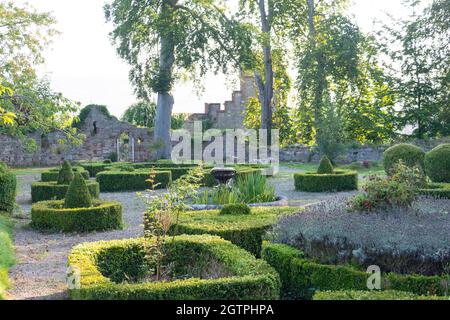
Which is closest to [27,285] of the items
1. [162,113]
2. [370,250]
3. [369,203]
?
[370,250]

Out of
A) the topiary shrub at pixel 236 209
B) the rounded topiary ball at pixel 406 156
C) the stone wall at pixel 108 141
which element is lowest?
the topiary shrub at pixel 236 209

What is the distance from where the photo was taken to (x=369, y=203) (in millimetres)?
7309

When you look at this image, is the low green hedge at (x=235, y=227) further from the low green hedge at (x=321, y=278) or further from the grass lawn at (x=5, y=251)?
the grass lawn at (x=5, y=251)

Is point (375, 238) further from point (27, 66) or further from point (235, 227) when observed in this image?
point (27, 66)

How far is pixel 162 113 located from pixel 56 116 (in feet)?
44.5

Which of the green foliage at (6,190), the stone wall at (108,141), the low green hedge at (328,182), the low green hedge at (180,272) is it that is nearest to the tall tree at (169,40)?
the stone wall at (108,141)

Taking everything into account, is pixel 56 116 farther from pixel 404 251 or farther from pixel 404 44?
pixel 404 44

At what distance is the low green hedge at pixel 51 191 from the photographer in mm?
13070

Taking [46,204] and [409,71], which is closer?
[46,204]

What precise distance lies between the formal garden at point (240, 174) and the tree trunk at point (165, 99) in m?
0.08

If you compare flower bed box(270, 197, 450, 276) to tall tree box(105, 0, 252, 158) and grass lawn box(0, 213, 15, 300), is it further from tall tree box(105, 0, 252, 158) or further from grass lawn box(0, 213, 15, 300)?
tall tree box(105, 0, 252, 158)

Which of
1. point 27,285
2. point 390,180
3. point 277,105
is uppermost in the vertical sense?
point 277,105

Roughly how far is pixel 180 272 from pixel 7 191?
22.2 ft

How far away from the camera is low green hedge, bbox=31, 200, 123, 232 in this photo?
9609mm
